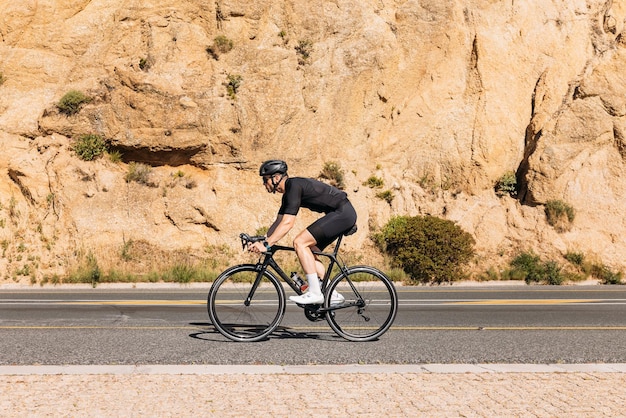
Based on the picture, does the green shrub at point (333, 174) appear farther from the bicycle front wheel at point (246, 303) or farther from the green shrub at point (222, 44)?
the bicycle front wheel at point (246, 303)

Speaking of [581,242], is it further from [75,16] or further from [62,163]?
[75,16]

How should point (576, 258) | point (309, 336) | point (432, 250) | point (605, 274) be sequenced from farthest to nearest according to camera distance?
point (576, 258) → point (605, 274) → point (432, 250) → point (309, 336)

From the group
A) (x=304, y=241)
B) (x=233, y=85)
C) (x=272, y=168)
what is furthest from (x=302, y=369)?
(x=233, y=85)

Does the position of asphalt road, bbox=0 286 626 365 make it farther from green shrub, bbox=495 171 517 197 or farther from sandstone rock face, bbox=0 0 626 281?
green shrub, bbox=495 171 517 197

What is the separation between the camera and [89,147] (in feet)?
86.6

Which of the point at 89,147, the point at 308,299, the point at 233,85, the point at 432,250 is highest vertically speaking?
the point at 233,85

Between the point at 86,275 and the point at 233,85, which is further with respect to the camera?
the point at 233,85

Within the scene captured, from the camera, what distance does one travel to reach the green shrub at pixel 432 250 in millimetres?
21656

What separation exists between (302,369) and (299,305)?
1721 millimetres

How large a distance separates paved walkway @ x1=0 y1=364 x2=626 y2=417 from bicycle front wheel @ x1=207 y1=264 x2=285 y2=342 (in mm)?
1689

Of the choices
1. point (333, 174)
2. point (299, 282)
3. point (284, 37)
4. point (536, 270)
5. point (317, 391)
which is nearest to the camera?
point (317, 391)

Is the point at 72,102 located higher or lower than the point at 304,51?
lower

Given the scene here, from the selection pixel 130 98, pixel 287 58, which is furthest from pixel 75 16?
pixel 287 58

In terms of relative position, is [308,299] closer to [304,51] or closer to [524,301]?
[524,301]
